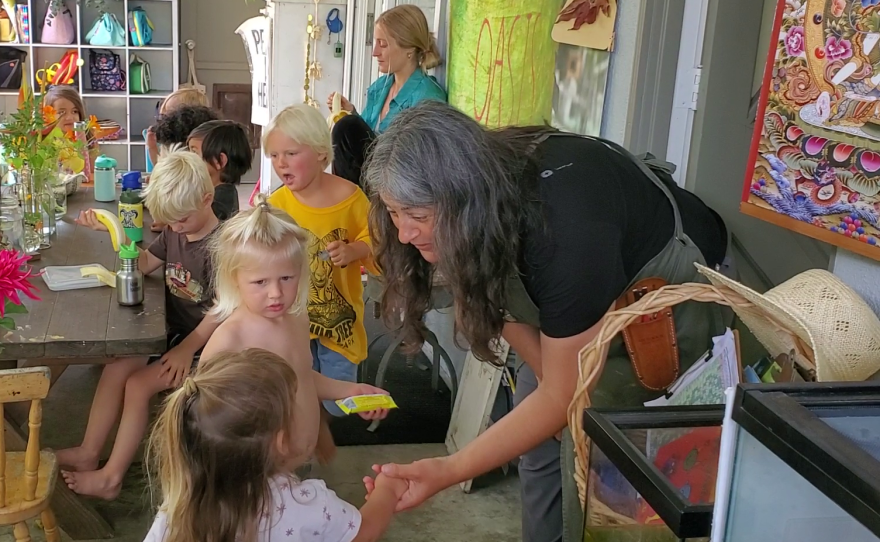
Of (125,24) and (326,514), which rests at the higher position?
(125,24)

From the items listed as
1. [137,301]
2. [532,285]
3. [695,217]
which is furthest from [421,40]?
[532,285]

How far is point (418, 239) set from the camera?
150 cm

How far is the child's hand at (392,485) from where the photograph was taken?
68.3 inches

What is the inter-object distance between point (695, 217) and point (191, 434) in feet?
3.73

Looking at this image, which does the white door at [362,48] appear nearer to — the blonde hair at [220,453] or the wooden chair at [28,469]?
the wooden chair at [28,469]

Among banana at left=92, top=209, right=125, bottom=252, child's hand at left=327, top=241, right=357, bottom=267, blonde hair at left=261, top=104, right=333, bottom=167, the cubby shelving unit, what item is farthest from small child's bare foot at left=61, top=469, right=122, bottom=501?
the cubby shelving unit

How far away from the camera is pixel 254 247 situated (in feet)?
7.19

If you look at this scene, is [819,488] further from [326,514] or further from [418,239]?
[326,514]

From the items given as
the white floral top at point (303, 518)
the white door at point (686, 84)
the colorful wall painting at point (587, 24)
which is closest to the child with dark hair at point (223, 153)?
the colorful wall painting at point (587, 24)

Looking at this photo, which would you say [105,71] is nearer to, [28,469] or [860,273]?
[28,469]

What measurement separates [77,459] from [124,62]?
5771 millimetres

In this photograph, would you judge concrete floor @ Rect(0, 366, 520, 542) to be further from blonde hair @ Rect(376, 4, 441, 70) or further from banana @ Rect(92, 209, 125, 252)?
blonde hair @ Rect(376, 4, 441, 70)

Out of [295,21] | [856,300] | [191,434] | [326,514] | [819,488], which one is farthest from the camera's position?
[295,21]

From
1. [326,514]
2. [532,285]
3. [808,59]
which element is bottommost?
[326,514]
